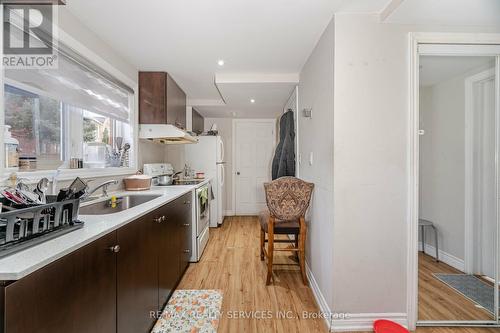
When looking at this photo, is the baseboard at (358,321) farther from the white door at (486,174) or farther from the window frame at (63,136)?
the window frame at (63,136)

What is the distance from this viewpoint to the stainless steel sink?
62.9 inches

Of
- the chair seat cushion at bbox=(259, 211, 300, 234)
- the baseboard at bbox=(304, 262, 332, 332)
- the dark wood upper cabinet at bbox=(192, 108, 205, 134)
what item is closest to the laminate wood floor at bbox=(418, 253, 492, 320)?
the baseboard at bbox=(304, 262, 332, 332)

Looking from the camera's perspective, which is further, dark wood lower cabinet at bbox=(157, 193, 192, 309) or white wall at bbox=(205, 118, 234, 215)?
white wall at bbox=(205, 118, 234, 215)

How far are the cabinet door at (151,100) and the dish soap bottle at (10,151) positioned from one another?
141 centimetres

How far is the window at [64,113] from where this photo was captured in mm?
1381

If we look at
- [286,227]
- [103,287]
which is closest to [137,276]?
[103,287]

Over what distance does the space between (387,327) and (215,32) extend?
8.40ft

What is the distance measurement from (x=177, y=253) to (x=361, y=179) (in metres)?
1.73

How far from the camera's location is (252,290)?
2.10 meters

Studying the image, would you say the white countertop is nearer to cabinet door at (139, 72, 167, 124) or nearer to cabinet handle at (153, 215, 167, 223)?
cabinet handle at (153, 215, 167, 223)

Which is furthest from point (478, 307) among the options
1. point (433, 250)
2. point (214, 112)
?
point (214, 112)

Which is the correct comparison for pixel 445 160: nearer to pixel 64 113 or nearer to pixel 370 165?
pixel 370 165

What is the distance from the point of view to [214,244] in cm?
327

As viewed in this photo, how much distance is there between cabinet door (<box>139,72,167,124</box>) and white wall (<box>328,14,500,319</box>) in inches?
77.6
